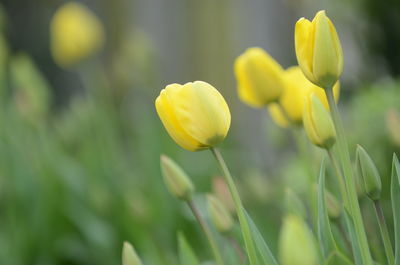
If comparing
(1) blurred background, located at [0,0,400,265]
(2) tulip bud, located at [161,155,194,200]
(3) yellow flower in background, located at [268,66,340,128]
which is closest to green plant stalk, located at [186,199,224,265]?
(2) tulip bud, located at [161,155,194,200]

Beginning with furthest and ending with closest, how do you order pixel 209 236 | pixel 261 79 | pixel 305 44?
pixel 261 79
pixel 209 236
pixel 305 44

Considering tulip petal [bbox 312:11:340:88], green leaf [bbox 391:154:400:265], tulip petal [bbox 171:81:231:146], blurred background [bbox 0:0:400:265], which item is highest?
tulip petal [bbox 312:11:340:88]

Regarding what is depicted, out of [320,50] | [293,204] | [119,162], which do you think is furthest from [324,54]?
[119,162]

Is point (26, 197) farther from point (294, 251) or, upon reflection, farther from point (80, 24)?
point (294, 251)

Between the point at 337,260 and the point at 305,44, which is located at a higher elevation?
the point at 305,44

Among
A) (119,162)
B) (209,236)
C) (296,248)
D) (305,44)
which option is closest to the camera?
(296,248)

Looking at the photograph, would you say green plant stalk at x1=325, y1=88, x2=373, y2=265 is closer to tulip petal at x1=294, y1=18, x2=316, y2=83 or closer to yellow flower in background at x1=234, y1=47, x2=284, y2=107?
tulip petal at x1=294, y1=18, x2=316, y2=83

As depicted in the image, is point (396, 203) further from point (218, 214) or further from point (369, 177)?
point (218, 214)
